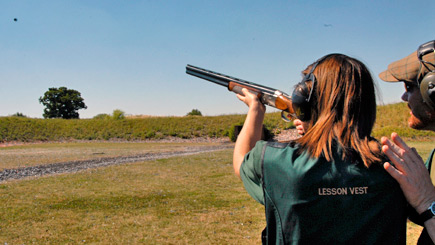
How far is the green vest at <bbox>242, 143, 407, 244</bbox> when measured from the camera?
4.34 ft

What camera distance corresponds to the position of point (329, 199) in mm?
1336

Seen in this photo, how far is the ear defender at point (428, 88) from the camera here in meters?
1.55

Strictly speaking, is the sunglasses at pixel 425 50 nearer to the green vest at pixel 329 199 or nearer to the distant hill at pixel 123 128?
the green vest at pixel 329 199

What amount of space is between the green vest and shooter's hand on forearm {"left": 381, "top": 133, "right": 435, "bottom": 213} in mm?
37

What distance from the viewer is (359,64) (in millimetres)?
1520

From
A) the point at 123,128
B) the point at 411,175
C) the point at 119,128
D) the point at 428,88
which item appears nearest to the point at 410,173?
the point at 411,175

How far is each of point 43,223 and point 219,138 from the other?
32602 mm

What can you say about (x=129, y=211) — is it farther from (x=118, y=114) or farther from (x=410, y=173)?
(x=118, y=114)

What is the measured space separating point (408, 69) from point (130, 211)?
601 centimetres

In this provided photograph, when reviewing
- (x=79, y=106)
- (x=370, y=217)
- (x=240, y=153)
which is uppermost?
(x=79, y=106)

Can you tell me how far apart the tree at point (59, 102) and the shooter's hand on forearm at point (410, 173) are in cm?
6936

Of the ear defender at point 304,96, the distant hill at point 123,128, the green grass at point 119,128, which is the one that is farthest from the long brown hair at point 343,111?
the green grass at point 119,128

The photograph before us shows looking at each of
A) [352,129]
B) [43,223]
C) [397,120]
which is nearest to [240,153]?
[352,129]

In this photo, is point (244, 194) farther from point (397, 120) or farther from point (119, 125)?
point (119, 125)
